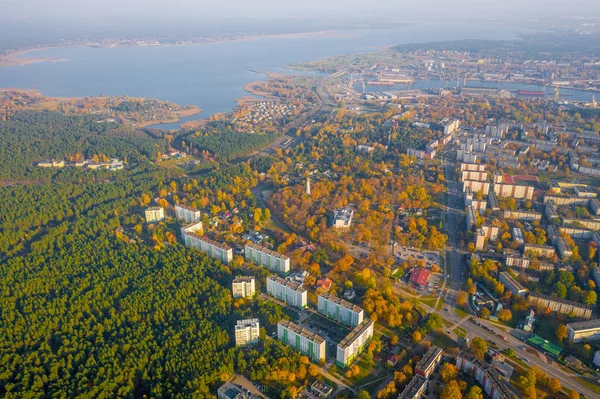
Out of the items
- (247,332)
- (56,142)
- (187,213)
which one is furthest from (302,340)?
(56,142)

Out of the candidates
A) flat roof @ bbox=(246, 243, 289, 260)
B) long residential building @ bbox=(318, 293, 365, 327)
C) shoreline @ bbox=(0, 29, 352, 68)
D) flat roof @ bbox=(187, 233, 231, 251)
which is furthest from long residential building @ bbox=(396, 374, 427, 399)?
shoreline @ bbox=(0, 29, 352, 68)

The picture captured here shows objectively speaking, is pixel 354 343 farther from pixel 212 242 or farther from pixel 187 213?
pixel 187 213

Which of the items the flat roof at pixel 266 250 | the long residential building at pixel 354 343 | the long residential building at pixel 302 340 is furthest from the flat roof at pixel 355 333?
the flat roof at pixel 266 250

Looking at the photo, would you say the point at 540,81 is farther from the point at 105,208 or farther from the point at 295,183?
the point at 105,208

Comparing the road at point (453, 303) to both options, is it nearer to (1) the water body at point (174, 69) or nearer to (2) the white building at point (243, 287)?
(2) the white building at point (243, 287)

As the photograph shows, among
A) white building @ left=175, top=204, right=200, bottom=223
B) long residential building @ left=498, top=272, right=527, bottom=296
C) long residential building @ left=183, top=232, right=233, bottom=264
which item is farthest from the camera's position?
white building @ left=175, top=204, right=200, bottom=223

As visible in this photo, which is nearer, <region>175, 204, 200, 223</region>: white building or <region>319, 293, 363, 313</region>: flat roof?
<region>319, 293, 363, 313</region>: flat roof

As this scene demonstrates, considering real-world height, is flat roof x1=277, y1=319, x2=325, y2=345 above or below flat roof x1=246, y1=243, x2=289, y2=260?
below

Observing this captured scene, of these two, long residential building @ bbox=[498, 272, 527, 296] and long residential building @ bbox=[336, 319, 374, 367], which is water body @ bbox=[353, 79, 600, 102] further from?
long residential building @ bbox=[336, 319, 374, 367]
